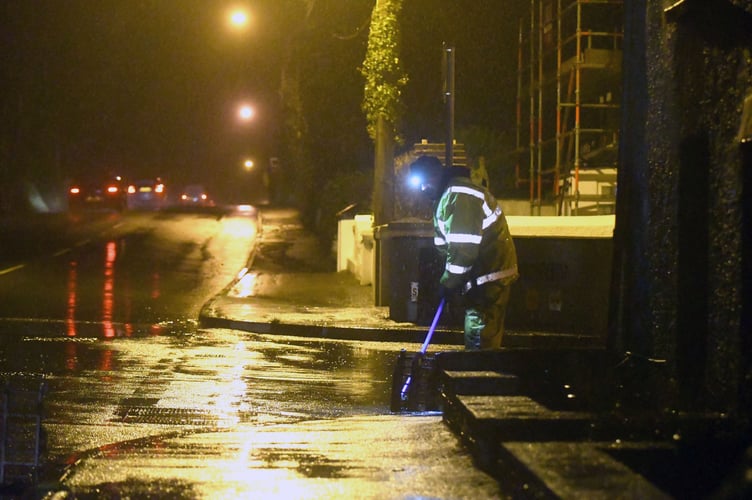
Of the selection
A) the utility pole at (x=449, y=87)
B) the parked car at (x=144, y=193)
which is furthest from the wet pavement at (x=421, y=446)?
the parked car at (x=144, y=193)

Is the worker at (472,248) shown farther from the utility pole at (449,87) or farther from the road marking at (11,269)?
the road marking at (11,269)

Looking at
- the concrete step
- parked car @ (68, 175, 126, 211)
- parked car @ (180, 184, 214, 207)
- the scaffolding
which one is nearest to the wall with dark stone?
the concrete step

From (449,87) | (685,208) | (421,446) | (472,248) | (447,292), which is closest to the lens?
(421,446)

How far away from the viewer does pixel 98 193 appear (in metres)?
45.6

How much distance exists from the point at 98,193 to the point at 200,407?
37.9 meters

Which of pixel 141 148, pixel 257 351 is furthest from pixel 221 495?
pixel 141 148

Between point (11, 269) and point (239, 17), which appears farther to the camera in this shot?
point (239, 17)

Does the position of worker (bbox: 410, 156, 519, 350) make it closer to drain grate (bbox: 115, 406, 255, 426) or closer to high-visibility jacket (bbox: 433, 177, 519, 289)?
high-visibility jacket (bbox: 433, 177, 519, 289)

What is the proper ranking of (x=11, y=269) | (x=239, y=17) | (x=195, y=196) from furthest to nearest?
(x=195, y=196) → (x=239, y=17) → (x=11, y=269)

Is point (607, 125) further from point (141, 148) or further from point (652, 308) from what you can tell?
point (141, 148)

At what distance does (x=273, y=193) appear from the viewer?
200 feet

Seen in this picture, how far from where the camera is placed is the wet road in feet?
19.5

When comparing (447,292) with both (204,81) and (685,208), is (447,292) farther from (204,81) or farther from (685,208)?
(204,81)

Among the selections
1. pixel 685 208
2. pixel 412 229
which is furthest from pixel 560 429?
pixel 412 229
